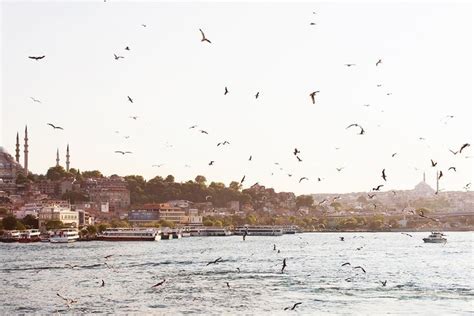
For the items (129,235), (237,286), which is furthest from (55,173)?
(237,286)

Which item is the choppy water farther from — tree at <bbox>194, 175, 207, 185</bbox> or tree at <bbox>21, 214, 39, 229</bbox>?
tree at <bbox>194, 175, 207, 185</bbox>

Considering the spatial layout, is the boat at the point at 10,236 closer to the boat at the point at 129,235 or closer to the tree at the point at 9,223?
the tree at the point at 9,223

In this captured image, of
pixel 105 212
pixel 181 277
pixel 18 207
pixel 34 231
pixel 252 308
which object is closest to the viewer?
pixel 252 308

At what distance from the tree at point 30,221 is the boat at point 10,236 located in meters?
13.6

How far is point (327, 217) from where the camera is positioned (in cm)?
16638

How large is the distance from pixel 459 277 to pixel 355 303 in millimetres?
13175

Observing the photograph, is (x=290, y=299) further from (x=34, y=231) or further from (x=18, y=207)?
(x=18, y=207)

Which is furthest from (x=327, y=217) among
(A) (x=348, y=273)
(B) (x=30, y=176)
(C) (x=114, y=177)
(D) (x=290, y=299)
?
(D) (x=290, y=299)

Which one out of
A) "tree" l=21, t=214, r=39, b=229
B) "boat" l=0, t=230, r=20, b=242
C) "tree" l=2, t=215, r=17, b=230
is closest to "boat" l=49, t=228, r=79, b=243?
"boat" l=0, t=230, r=20, b=242

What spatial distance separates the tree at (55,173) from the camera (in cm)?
16475

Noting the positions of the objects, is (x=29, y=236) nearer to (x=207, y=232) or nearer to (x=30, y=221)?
(x=30, y=221)

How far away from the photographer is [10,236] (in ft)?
323

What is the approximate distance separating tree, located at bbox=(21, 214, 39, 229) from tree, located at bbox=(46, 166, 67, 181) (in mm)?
47294

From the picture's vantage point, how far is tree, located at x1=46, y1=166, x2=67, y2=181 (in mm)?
164750
